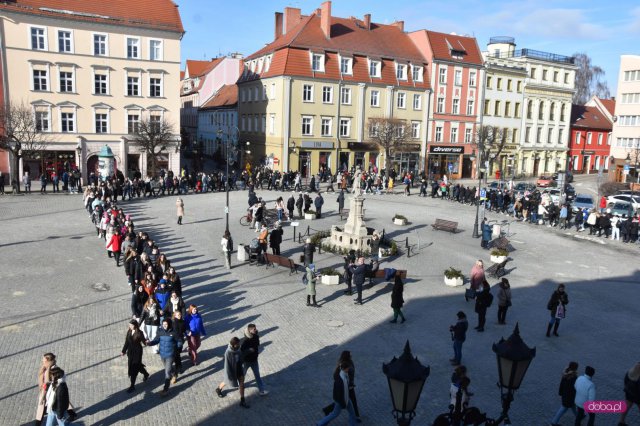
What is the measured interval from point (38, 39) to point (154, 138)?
10.8 m

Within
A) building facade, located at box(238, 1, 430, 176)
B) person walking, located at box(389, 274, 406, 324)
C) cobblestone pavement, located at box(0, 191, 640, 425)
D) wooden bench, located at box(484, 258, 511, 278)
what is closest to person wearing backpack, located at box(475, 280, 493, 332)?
cobblestone pavement, located at box(0, 191, 640, 425)

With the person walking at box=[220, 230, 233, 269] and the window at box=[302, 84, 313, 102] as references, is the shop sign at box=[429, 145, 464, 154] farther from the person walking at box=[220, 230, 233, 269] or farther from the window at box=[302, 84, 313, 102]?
the person walking at box=[220, 230, 233, 269]

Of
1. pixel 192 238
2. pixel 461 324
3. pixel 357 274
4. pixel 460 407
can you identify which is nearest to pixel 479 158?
pixel 192 238

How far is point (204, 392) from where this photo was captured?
37.2ft

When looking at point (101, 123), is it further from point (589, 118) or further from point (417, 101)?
point (589, 118)

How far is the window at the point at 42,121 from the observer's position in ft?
134

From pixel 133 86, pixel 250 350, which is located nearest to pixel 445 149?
pixel 133 86

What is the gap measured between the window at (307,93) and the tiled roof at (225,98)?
1439cm

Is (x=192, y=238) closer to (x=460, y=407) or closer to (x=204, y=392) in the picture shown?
(x=204, y=392)

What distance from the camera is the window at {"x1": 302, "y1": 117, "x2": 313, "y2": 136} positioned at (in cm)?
4988

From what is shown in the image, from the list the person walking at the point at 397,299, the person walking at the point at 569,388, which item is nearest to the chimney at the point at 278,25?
the person walking at the point at 397,299

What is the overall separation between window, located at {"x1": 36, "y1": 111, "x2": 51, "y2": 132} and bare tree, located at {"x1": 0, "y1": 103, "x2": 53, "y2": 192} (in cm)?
8

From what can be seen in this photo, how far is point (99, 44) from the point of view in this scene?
42.4 meters

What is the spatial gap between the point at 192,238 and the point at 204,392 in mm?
14463
